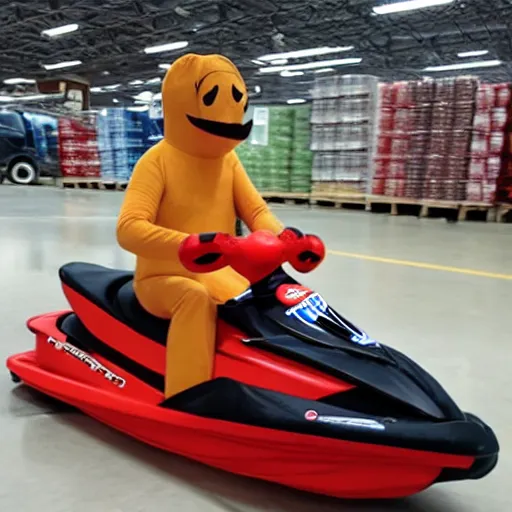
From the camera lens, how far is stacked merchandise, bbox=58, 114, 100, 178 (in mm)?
15836

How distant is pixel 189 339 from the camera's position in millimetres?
1501

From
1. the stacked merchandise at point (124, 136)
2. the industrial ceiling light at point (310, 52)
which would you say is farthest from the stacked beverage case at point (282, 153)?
the industrial ceiling light at point (310, 52)

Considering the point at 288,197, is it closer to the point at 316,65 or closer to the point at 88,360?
the point at 88,360

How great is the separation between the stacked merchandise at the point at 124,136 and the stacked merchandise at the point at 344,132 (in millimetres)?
6147

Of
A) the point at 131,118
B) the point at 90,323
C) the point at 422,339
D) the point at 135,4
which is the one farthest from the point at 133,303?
the point at 135,4

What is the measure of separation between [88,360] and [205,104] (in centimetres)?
80

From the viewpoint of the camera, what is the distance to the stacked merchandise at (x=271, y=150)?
411 inches

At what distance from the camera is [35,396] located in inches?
78.1

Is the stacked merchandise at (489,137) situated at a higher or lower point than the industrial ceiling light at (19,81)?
lower

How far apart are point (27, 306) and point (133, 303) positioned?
4.97ft

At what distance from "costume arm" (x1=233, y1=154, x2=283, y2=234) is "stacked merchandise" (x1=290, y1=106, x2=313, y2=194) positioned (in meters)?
8.41

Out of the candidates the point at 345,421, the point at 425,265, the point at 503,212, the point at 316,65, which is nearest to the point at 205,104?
the point at 345,421

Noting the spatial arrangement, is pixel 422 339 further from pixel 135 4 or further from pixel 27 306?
pixel 135 4

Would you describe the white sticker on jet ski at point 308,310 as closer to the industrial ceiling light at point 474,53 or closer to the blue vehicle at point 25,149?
the blue vehicle at point 25,149
